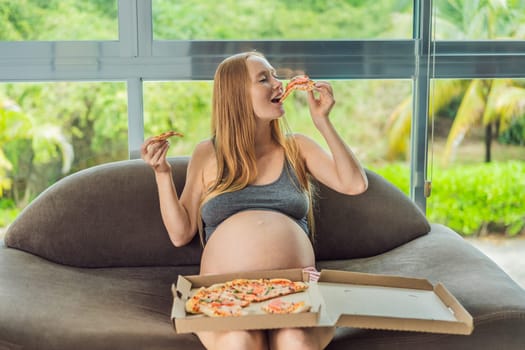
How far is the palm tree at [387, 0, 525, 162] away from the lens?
362 cm

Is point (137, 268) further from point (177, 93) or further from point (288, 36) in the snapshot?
point (288, 36)

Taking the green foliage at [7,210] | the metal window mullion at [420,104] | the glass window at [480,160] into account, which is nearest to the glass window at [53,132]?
the green foliage at [7,210]

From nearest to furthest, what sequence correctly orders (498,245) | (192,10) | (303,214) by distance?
(303,214), (192,10), (498,245)

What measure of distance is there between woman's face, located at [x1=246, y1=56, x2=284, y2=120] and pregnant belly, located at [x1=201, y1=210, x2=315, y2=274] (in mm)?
343

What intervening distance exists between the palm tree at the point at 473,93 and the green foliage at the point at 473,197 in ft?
0.27

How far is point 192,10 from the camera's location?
11.6ft

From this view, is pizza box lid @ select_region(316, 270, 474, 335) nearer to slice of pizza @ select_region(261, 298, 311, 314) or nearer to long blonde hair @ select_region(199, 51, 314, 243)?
slice of pizza @ select_region(261, 298, 311, 314)

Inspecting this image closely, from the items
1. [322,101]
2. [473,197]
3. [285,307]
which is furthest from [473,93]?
[285,307]

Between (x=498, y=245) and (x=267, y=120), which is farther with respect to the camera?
(x=498, y=245)

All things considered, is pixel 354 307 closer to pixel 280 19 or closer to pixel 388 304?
pixel 388 304

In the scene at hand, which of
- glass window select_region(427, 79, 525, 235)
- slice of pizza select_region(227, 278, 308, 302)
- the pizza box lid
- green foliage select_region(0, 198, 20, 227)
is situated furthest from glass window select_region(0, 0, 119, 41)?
the pizza box lid

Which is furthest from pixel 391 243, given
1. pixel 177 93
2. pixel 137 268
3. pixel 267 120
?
pixel 177 93

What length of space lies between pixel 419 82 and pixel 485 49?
35cm

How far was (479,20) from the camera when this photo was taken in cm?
364
